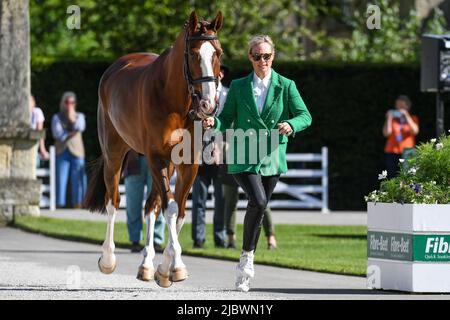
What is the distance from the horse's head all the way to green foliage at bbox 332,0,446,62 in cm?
2309

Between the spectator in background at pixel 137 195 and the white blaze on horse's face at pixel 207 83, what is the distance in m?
5.08

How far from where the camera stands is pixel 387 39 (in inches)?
1390

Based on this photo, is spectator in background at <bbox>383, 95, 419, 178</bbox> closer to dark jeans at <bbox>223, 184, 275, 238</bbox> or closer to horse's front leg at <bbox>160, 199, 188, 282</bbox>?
dark jeans at <bbox>223, 184, 275, 238</bbox>

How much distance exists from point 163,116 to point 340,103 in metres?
15.9

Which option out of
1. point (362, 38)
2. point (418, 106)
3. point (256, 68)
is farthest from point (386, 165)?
point (256, 68)

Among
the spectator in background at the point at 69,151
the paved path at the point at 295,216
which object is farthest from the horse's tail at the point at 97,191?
the spectator in background at the point at 69,151

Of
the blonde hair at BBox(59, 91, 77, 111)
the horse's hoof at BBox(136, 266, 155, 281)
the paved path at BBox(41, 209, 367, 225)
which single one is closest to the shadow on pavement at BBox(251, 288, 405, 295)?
the horse's hoof at BBox(136, 266, 155, 281)

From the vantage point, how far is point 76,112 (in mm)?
27078

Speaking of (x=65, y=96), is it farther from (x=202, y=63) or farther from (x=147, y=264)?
(x=202, y=63)

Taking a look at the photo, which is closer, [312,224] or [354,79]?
[312,224]

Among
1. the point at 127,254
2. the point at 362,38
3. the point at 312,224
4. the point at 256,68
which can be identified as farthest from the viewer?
the point at 362,38

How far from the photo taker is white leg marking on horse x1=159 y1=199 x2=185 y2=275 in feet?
37.5
